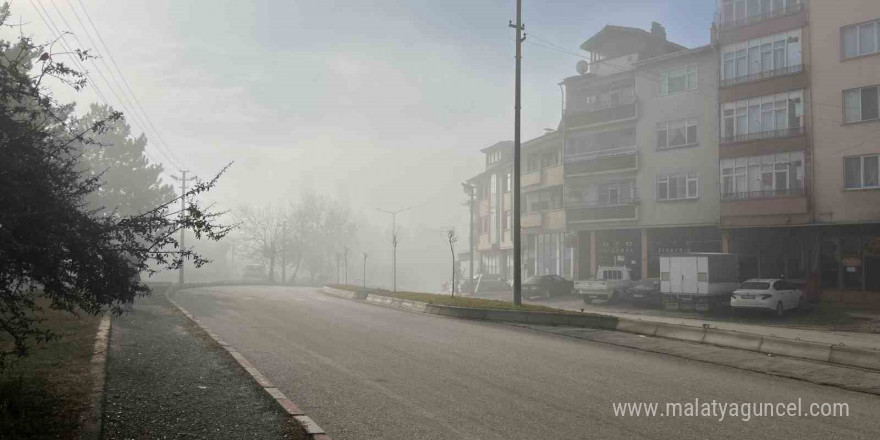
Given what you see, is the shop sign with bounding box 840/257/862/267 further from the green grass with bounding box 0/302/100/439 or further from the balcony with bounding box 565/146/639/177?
the green grass with bounding box 0/302/100/439

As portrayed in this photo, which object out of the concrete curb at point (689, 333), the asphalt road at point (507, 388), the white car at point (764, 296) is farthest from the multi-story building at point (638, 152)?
the asphalt road at point (507, 388)

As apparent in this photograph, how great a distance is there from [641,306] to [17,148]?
31105 mm

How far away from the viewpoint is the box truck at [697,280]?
29797 millimetres

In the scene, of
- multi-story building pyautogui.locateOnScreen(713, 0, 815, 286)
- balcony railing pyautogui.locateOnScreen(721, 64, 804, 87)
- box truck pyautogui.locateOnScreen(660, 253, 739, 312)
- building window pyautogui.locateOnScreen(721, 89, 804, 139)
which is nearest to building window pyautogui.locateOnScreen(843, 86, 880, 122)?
multi-story building pyautogui.locateOnScreen(713, 0, 815, 286)

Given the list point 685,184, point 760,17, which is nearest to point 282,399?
point 760,17

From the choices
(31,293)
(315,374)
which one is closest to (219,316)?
(315,374)

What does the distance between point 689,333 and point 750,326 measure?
10.4 metres

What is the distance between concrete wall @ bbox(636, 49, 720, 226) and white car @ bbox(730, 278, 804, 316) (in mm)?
9596

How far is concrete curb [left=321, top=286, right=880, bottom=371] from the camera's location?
40.3 feet

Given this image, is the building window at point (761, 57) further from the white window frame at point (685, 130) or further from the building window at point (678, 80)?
the white window frame at point (685, 130)

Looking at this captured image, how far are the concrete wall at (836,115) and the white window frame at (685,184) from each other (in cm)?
713

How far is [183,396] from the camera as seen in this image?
8695mm

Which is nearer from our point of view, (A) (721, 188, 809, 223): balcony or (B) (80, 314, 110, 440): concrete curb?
(B) (80, 314, 110, 440): concrete curb

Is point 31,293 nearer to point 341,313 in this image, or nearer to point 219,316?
point 219,316
